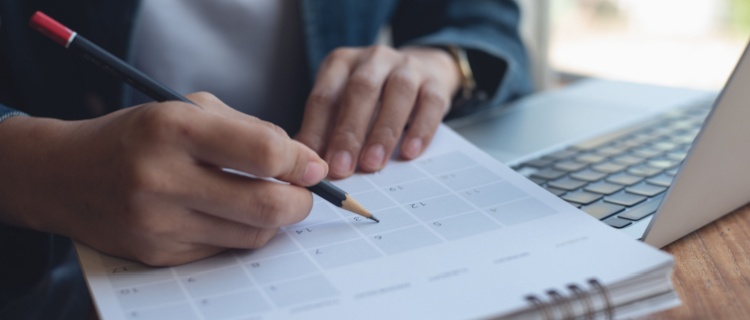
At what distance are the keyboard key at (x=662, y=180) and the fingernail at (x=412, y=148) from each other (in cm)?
18

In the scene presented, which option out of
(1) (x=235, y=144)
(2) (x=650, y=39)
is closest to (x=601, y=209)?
(1) (x=235, y=144)

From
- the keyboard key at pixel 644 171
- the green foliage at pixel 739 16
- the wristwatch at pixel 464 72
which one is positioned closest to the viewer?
the keyboard key at pixel 644 171

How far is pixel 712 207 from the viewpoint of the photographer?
18.5 inches

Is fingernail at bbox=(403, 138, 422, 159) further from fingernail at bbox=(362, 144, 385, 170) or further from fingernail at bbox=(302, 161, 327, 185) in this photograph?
fingernail at bbox=(302, 161, 327, 185)

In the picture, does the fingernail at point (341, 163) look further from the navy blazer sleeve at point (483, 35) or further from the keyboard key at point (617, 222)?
the navy blazer sleeve at point (483, 35)

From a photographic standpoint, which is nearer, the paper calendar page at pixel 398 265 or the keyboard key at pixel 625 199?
the paper calendar page at pixel 398 265

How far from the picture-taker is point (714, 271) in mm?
421

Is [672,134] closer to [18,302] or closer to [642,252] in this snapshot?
[642,252]

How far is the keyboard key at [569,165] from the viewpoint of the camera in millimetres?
563

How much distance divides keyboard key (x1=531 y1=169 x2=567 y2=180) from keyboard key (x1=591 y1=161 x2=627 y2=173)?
0.11 ft

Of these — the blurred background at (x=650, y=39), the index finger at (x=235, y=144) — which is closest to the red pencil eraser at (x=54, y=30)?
the index finger at (x=235, y=144)

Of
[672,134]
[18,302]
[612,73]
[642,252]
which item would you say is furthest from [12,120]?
[612,73]

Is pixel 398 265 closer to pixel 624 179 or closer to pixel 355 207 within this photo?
pixel 355 207

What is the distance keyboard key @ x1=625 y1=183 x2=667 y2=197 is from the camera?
500 mm
